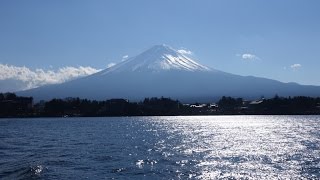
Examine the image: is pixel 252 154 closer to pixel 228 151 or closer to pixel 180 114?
pixel 228 151

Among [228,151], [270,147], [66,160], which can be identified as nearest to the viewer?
[66,160]

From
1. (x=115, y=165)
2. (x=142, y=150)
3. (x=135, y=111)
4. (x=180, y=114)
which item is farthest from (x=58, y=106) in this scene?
(x=115, y=165)

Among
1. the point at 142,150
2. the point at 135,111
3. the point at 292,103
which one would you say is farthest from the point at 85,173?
the point at 292,103

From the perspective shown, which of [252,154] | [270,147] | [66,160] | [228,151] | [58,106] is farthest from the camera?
[58,106]

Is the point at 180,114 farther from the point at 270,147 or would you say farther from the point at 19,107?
the point at 270,147

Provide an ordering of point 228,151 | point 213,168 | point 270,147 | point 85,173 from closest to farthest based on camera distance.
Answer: point 85,173
point 213,168
point 228,151
point 270,147

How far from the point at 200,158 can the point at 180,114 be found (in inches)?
4705

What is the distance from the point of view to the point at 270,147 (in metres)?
40.2

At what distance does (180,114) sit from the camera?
497 feet

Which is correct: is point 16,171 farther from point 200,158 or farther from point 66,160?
point 200,158

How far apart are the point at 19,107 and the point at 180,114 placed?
47964 millimetres

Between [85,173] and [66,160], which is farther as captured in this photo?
[66,160]

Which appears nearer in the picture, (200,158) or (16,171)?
(16,171)

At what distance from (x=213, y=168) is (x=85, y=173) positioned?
7060 millimetres
